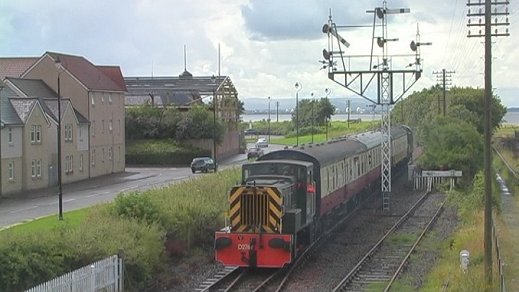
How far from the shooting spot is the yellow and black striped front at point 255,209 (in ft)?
75.3

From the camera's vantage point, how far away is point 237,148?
93.4m

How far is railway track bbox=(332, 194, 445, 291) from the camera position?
76.3 ft

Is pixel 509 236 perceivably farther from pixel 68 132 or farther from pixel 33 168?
pixel 68 132

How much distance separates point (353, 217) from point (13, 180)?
22.4 meters

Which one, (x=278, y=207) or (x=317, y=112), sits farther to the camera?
(x=317, y=112)

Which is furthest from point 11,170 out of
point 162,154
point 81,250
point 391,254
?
point 81,250

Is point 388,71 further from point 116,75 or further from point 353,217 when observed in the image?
point 116,75

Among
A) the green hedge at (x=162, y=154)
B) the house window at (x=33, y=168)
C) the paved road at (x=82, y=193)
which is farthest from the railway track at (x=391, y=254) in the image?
the green hedge at (x=162, y=154)

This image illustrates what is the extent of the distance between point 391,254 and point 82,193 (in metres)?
25.2

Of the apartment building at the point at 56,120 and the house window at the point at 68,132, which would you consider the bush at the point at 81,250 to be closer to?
the apartment building at the point at 56,120

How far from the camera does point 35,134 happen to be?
168 ft

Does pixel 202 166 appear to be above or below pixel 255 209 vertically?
below

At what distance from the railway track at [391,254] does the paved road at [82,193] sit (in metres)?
15.2

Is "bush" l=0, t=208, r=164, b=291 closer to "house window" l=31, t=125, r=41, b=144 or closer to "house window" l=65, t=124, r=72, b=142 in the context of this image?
"house window" l=31, t=125, r=41, b=144
